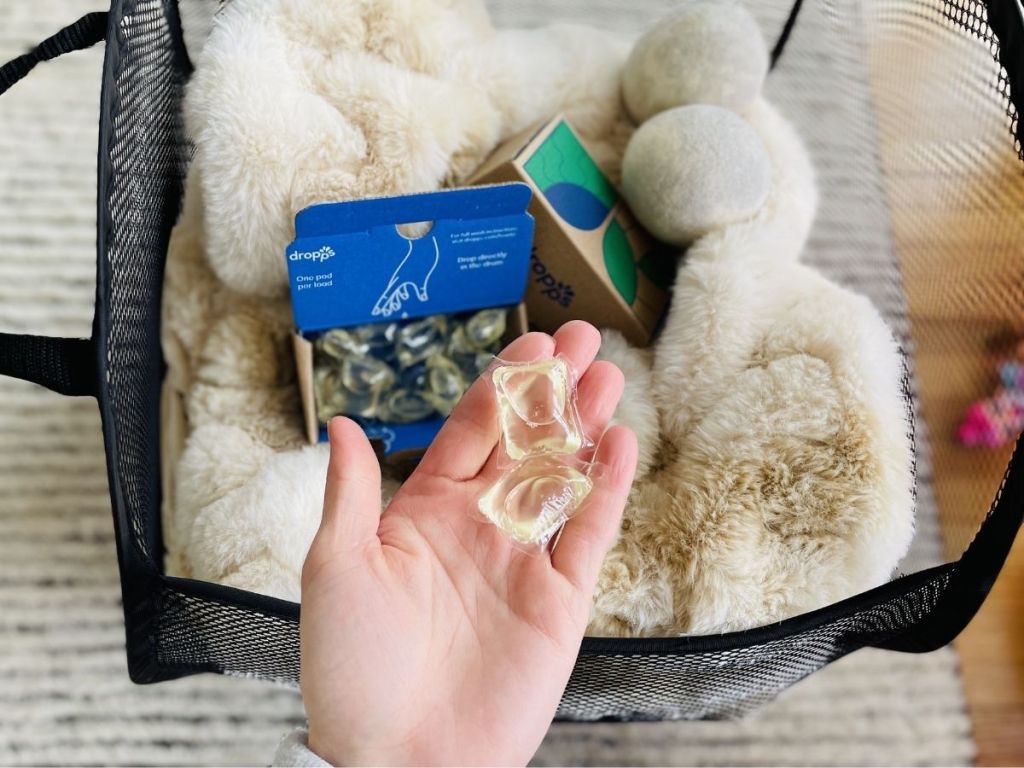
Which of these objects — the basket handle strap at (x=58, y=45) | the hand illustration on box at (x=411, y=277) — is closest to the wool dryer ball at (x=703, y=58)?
the hand illustration on box at (x=411, y=277)

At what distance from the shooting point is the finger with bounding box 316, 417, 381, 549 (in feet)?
1.83

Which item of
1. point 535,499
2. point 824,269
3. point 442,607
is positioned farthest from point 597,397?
point 824,269

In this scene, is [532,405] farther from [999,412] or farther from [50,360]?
[999,412]

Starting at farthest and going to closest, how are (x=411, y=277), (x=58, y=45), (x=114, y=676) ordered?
(x=114, y=676)
(x=411, y=277)
(x=58, y=45)

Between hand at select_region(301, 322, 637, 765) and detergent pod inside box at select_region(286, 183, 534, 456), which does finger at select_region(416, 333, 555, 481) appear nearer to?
hand at select_region(301, 322, 637, 765)

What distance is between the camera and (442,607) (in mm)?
610

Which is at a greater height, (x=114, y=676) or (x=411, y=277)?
(x=411, y=277)

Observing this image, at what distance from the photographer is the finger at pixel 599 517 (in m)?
0.63

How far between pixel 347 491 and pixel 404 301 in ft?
1.09

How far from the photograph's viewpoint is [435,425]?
882mm

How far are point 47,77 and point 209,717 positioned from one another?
86cm

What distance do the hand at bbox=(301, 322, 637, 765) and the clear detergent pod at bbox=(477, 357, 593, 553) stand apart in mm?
12

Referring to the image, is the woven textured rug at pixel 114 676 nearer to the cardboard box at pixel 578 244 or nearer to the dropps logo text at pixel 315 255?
the cardboard box at pixel 578 244

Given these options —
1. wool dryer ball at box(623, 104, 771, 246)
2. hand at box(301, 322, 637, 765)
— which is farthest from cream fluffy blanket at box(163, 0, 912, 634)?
hand at box(301, 322, 637, 765)
